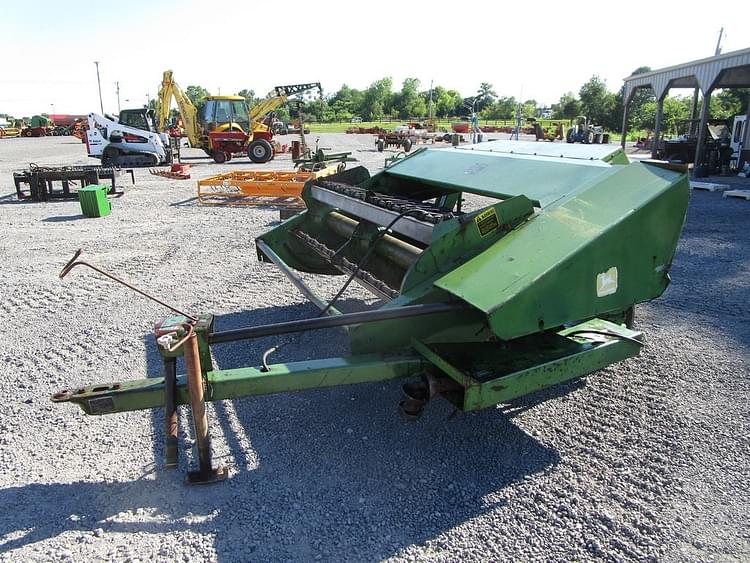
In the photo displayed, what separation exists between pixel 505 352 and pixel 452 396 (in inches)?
16.4

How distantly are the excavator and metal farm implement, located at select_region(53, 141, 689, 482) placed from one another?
16.4 m

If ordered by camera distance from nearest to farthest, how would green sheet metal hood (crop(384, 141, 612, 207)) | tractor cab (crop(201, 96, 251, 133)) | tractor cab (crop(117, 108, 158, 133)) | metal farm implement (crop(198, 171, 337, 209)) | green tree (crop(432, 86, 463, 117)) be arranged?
1. green sheet metal hood (crop(384, 141, 612, 207))
2. metal farm implement (crop(198, 171, 337, 209))
3. tractor cab (crop(117, 108, 158, 133))
4. tractor cab (crop(201, 96, 251, 133))
5. green tree (crop(432, 86, 463, 117))

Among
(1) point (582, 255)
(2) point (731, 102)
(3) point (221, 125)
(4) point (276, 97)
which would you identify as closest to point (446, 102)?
(2) point (731, 102)

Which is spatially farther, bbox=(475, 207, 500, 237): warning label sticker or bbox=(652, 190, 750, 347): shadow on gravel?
bbox=(652, 190, 750, 347): shadow on gravel

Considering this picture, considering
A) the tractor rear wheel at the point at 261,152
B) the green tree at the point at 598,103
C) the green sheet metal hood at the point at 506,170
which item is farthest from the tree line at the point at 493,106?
the green sheet metal hood at the point at 506,170

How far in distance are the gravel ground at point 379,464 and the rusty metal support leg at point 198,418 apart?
0.21 feet

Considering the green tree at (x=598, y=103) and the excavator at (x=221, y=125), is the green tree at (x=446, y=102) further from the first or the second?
the excavator at (x=221, y=125)

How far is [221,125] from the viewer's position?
732 inches

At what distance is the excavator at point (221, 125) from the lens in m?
18.4

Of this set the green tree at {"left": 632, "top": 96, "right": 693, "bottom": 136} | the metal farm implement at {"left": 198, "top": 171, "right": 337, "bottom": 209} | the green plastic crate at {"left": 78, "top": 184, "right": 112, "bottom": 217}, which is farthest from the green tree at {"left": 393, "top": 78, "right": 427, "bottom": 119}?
the green plastic crate at {"left": 78, "top": 184, "right": 112, "bottom": 217}

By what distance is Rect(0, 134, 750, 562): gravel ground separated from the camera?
7.11 ft

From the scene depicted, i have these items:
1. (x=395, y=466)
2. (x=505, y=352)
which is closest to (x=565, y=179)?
(x=505, y=352)

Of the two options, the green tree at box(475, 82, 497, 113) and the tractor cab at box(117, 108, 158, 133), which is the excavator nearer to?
the tractor cab at box(117, 108, 158, 133)

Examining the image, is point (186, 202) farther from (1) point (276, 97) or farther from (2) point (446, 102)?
(2) point (446, 102)
